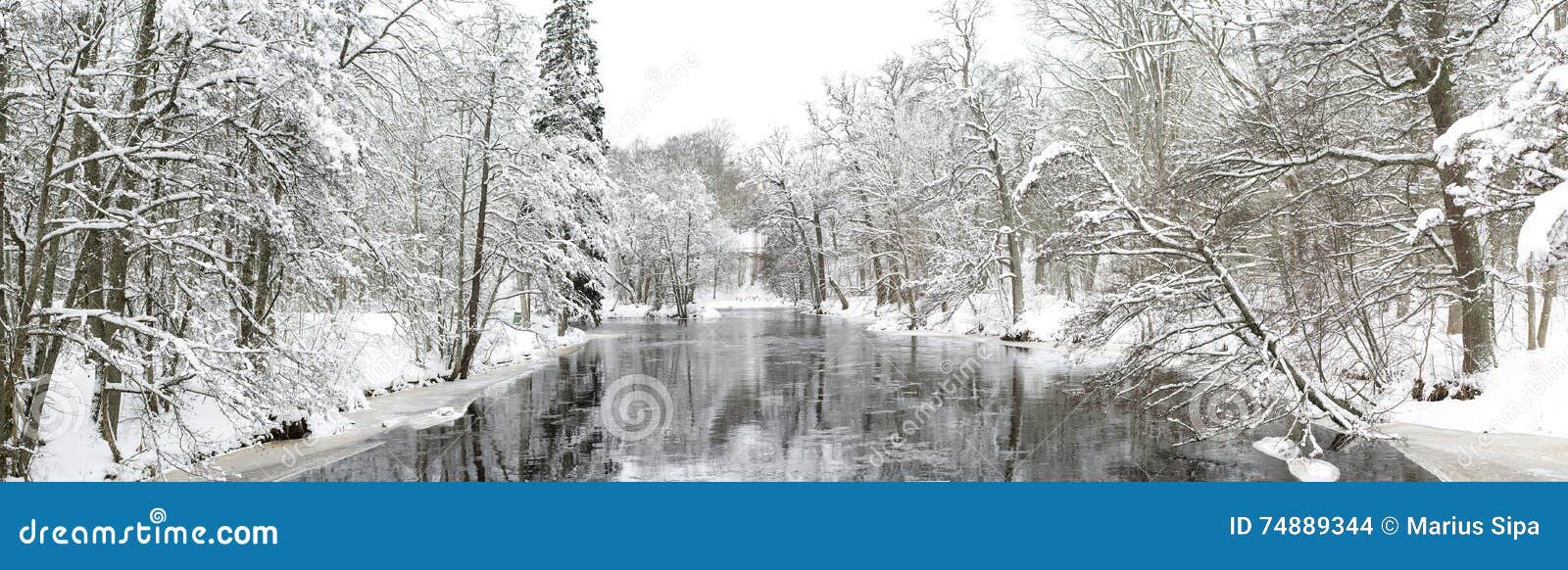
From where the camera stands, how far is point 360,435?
45.8ft

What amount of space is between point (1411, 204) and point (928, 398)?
27.4 feet

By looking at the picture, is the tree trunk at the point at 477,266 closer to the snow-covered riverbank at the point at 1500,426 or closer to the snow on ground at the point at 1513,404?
the snow-covered riverbank at the point at 1500,426

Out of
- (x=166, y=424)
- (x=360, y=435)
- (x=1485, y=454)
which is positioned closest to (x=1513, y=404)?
(x=1485, y=454)

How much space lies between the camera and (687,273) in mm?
58094

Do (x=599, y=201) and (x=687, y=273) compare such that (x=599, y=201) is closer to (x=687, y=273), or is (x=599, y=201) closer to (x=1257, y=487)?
(x=1257, y=487)

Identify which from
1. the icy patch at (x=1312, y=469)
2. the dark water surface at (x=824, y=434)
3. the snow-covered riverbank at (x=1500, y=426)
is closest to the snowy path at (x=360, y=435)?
the dark water surface at (x=824, y=434)

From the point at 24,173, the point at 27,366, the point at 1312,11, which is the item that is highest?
the point at 1312,11

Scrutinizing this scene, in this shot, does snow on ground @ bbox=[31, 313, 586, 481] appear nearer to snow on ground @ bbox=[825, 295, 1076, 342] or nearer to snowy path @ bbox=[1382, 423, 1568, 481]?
snowy path @ bbox=[1382, 423, 1568, 481]

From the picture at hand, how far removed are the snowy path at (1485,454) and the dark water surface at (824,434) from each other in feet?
1.07

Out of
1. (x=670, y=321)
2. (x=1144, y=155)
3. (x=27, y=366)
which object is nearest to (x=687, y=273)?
(x=670, y=321)

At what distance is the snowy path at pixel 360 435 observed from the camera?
11.2 metres

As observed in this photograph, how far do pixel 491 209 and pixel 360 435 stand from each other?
1013cm

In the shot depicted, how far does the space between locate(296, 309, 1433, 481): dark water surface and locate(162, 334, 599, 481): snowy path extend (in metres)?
0.38

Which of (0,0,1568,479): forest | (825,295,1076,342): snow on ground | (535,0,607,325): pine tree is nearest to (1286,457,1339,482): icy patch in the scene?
(0,0,1568,479): forest
